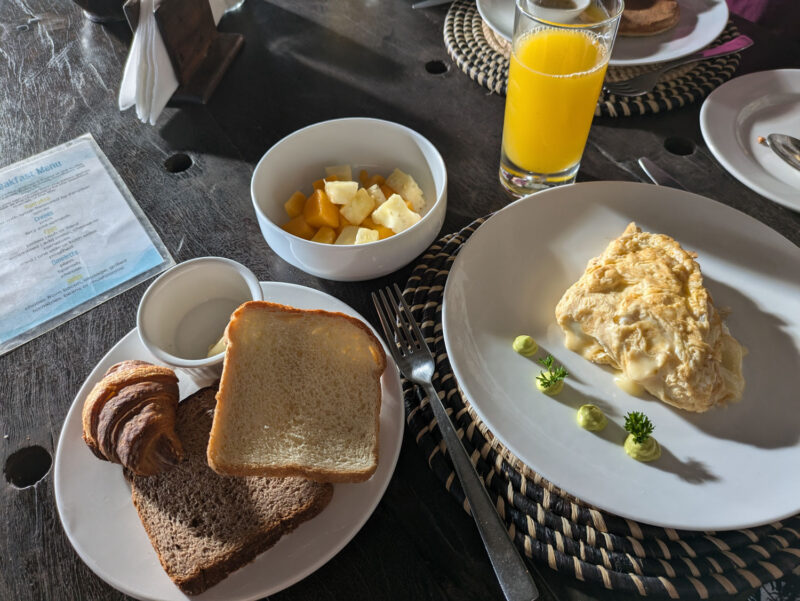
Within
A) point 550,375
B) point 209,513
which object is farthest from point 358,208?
point 209,513

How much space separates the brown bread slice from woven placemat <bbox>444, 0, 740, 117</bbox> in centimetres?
112

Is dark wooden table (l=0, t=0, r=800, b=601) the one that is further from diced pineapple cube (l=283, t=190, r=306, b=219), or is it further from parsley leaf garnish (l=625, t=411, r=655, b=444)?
parsley leaf garnish (l=625, t=411, r=655, b=444)

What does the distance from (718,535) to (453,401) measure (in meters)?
0.40

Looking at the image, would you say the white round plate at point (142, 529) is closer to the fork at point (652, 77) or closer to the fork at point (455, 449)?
the fork at point (455, 449)

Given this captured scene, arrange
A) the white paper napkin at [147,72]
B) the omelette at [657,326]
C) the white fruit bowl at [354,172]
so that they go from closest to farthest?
the omelette at [657,326] < the white fruit bowl at [354,172] < the white paper napkin at [147,72]

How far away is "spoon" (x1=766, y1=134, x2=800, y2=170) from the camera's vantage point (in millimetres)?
1191

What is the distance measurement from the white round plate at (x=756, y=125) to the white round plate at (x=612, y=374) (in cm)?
19

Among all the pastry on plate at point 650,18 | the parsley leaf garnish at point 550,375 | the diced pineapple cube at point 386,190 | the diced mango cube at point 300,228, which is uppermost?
the pastry on plate at point 650,18

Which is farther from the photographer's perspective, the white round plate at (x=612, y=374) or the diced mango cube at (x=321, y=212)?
the diced mango cube at (x=321, y=212)

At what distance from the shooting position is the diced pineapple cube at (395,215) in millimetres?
1037

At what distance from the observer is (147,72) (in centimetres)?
135

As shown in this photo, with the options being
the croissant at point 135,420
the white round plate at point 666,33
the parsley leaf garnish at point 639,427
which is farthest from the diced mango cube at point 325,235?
the white round plate at point 666,33

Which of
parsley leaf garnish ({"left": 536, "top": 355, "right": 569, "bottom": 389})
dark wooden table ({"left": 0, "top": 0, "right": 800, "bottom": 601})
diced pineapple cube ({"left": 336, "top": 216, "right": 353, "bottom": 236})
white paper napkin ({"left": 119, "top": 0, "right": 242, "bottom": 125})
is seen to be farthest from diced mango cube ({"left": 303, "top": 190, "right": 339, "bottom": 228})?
white paper napkin ({"left": 119, "top": 0, "right": 242, "bottom": 125})

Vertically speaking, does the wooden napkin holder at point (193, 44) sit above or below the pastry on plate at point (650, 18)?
below
